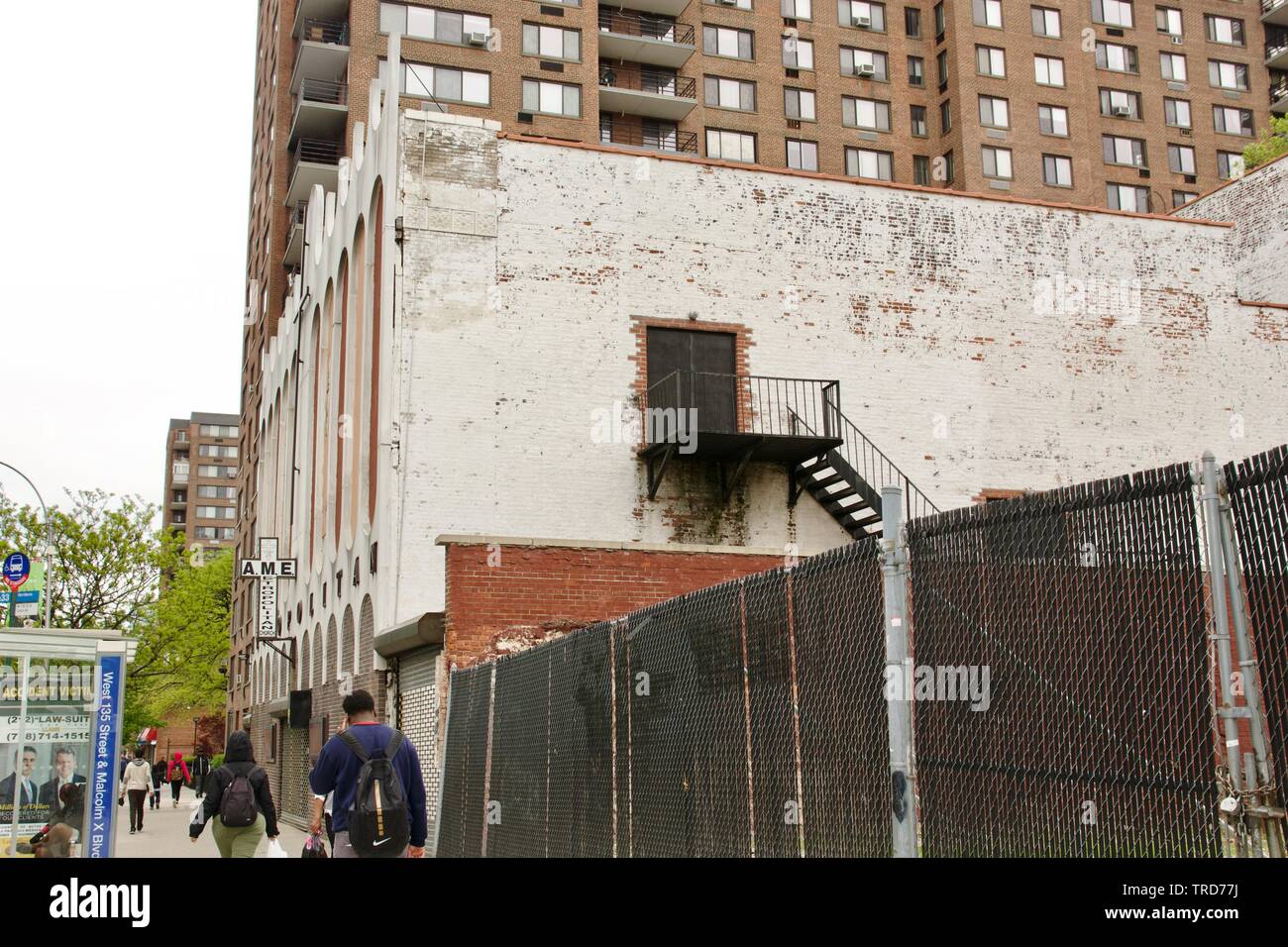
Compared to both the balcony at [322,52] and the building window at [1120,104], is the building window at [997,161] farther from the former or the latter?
the balcony at [322,52]

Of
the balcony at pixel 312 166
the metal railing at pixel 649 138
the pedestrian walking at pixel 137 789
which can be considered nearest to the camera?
Answer: the pedestrian walking at pixel 137 789

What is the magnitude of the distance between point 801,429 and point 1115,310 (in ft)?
22.5

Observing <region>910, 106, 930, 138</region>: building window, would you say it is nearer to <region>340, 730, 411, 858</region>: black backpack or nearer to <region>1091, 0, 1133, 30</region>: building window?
<region>1091, 0, 1133, 30</region>: building window

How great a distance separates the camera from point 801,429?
→ 22000 mm

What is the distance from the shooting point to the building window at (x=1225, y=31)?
5744cm

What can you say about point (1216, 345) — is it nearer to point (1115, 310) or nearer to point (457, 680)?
point (1115, 310)

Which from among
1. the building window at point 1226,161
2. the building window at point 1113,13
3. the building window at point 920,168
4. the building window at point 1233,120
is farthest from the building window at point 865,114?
the building window at point 1233,120

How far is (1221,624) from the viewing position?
4035 millimetres

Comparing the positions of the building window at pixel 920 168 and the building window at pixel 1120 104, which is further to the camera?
the building window at pixel 1120 104

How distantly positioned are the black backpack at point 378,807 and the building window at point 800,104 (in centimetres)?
4688

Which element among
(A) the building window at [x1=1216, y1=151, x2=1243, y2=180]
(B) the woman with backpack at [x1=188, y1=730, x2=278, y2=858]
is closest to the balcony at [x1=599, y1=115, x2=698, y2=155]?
(A) the building window at [x1=1216, y1=151, x2=1243, y2=180]

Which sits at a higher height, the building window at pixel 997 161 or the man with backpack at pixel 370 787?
the building window at pixel 997 161

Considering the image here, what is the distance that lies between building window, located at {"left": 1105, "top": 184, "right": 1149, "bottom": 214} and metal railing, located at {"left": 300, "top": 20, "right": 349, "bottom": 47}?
102ft

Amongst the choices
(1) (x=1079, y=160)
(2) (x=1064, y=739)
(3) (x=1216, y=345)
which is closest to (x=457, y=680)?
(2) (x=1064, y=739)
